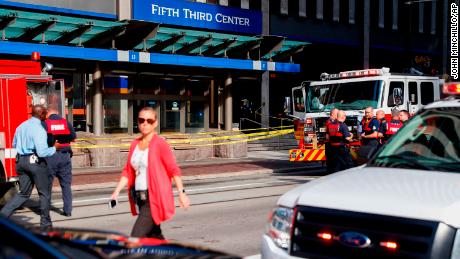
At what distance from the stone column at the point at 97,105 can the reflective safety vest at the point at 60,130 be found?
46.9ft

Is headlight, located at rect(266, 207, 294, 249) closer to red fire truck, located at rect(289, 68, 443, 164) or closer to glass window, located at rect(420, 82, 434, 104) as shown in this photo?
red fire truck, located at rect(289, 68, 443, 164)

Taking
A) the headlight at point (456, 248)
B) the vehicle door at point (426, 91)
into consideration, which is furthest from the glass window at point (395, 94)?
the headlight at point (456, 248)

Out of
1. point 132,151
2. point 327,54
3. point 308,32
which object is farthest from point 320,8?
point 132,151

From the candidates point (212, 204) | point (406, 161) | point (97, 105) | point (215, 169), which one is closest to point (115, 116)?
point (97, 105)

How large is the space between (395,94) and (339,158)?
8.66 ft

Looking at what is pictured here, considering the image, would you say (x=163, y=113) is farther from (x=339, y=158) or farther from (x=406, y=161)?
(x=406, y=161)

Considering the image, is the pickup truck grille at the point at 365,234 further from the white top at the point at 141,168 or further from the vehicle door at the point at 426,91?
the vehicle door at the point at 426,91

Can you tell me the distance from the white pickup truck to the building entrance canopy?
1794 centimetres

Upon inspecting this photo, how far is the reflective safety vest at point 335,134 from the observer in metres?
14.1

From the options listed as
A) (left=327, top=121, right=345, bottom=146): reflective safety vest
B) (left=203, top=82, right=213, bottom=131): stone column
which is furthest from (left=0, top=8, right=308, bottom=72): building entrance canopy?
(left=327, top=121, right=345, bottom=146): reflective safety vest

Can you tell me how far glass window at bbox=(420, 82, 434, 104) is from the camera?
17.3 m

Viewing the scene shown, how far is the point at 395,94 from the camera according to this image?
1572 centimetres

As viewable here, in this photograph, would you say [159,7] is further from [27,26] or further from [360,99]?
[360,99]

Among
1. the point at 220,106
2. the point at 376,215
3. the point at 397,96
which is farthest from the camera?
the point at 220,106
